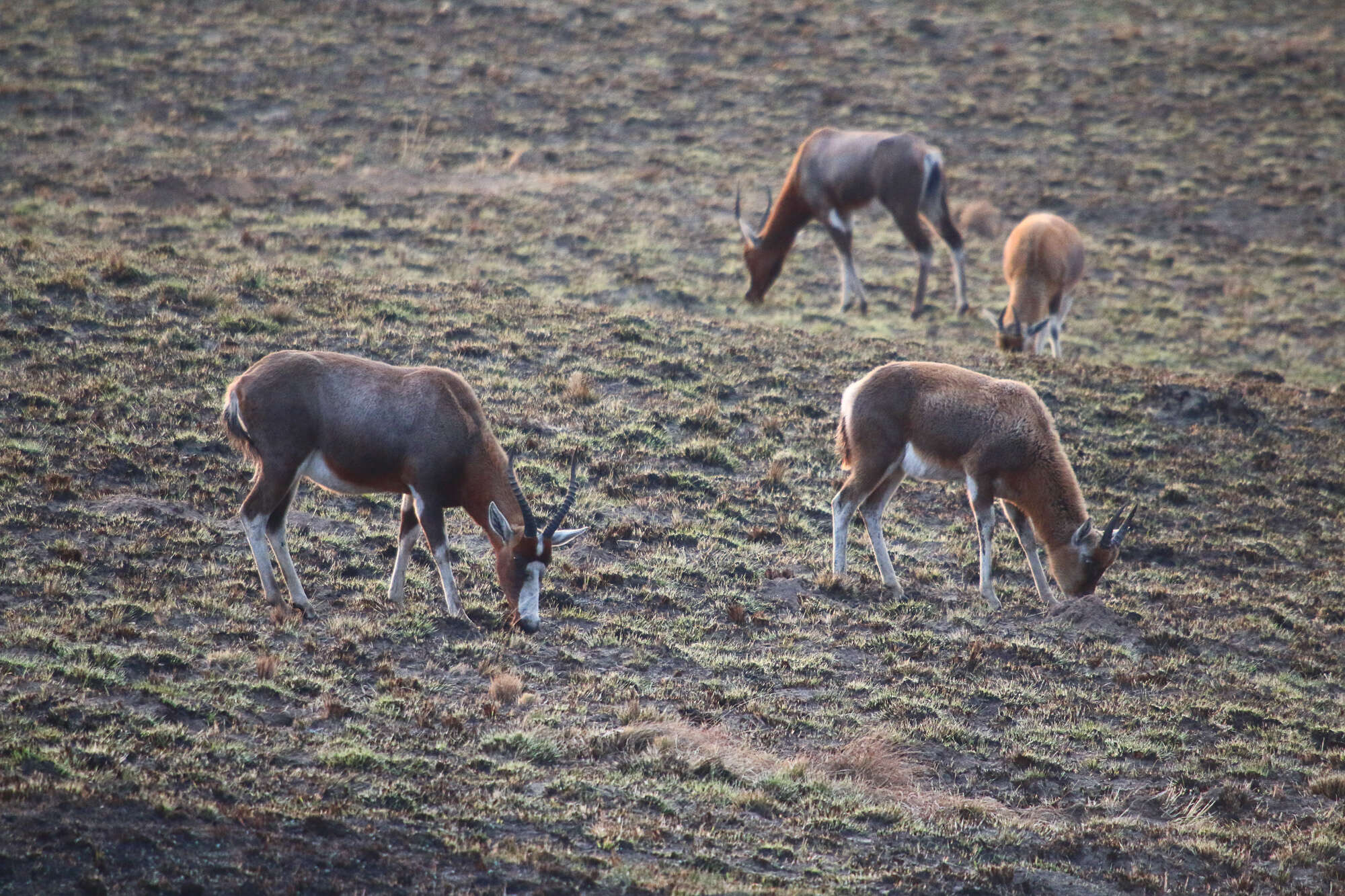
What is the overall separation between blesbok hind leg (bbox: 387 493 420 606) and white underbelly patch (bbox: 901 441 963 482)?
509cm

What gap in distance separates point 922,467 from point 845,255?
36.3 feet

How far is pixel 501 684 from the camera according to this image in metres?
10.1

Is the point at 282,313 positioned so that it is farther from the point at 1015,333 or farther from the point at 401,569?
the point at 1015,333

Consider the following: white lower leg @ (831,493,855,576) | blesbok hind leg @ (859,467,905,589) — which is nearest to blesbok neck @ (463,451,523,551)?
white lower leg @ (831,493,855,576)

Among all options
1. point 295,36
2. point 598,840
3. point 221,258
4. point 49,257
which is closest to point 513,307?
point 221,258

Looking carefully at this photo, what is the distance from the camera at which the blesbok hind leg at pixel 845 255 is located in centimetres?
2306

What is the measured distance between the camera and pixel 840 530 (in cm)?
1320

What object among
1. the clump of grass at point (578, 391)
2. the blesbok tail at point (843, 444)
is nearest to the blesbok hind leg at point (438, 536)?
the blesbok tail at point (843, 444)

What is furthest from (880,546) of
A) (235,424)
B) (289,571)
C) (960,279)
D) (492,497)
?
(960,279)

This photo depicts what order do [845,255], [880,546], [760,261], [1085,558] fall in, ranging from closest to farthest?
[1085,558] < [880,546] < [845,255] < [760,261]

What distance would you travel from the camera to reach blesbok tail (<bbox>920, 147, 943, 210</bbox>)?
75.3 feet

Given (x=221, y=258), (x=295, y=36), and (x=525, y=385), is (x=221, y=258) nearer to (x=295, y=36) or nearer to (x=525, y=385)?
(x=525, y=385)

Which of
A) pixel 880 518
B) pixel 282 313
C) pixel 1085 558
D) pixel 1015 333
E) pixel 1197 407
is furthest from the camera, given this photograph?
pixel 1015 333

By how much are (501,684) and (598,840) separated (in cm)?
215
